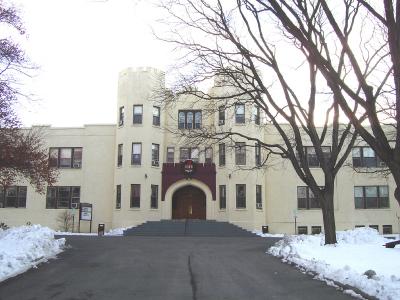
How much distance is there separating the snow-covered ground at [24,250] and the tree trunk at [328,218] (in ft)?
32.5

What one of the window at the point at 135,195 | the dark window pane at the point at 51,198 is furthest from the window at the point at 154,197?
the dark window pane at the point at 51,198

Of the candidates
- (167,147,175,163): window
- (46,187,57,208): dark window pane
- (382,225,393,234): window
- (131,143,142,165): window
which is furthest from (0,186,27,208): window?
(382,225,393,234): window

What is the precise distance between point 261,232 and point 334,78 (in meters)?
27.4

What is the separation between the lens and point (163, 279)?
11.3 meters

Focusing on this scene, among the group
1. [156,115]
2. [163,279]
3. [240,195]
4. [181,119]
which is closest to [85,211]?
[156,115]

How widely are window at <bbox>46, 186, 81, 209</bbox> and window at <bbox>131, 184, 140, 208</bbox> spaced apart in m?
5.15

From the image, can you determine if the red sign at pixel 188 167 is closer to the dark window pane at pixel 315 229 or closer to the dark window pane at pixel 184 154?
the dark window pane at pixel 184 154

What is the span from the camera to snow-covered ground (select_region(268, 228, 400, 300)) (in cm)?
915

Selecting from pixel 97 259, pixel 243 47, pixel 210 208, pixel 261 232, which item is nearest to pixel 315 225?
pixel 261 232

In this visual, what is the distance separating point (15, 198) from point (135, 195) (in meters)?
10.6

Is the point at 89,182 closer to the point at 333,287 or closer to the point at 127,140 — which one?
the point at 127,140

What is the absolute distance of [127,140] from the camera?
38.1 metres

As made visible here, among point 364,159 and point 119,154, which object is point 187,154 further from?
point 364,159

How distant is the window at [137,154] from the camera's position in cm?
3788
